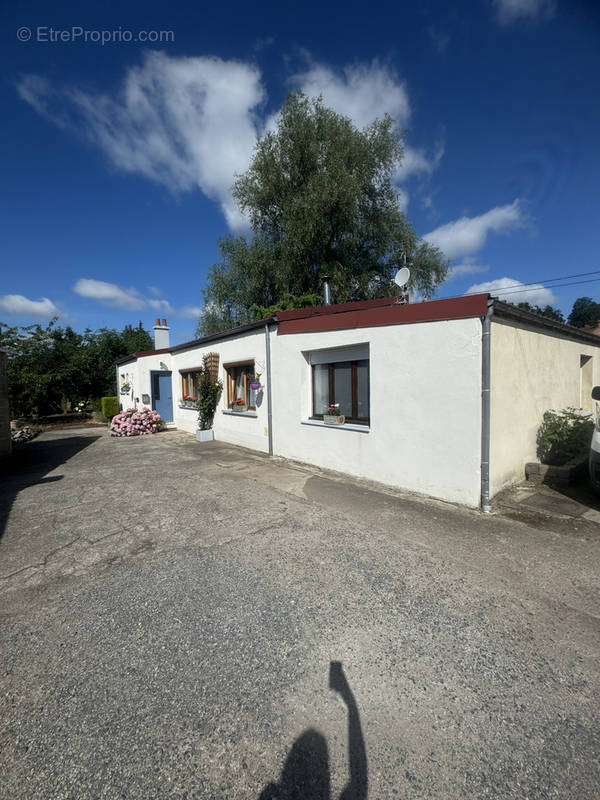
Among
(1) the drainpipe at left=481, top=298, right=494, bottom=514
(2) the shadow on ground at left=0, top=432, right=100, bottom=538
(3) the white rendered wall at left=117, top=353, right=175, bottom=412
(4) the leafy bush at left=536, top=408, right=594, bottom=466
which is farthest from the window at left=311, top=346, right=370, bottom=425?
(3) the white rendered wall at left=117, top=353, right=175, bottom=412

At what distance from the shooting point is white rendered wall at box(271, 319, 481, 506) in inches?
191

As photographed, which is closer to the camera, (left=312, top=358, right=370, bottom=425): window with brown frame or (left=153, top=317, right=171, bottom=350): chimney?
(left=312, top=358, right=370, bottom=425): window with brown frame

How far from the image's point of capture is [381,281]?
18078mm

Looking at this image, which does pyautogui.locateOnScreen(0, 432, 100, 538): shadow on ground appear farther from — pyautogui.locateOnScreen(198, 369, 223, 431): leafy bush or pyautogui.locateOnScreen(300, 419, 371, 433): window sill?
pyautogui.locateOnScreen(300, 419, 371, 433): window sill

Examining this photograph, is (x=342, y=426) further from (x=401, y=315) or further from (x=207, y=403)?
(x=207, y=403)

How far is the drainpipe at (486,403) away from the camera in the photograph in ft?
15.1

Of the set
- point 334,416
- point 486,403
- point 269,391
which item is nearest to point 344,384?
point 334,416

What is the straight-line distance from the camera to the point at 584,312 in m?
56.3

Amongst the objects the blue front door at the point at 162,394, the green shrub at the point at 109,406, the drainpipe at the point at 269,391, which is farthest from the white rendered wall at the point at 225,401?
the green shrub at the point at 109,406

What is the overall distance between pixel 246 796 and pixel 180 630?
118 cm

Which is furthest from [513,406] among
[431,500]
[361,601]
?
[361,601]

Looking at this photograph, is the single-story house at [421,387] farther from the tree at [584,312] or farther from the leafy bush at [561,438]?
the tree at [584,312]

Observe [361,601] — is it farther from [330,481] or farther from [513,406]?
[513,406]

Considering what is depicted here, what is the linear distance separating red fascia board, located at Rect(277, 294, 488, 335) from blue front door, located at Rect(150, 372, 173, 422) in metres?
9.37
